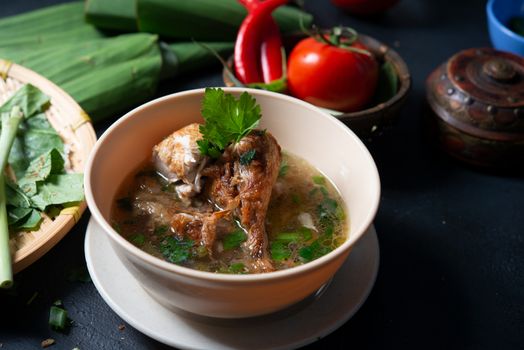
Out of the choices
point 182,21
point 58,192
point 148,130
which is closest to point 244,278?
point 148,130

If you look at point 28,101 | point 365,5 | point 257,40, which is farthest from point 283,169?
point 365,5

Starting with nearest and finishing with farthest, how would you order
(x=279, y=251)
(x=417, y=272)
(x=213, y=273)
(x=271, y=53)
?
(x=213, y=273) < (x=279, y=251) < (x=417, y=272) < (x=271, y=53)

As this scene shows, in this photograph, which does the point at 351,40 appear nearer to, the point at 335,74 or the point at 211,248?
the point at 335,74

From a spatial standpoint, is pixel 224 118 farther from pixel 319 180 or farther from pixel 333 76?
pixel 333 76

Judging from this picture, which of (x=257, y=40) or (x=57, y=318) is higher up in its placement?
(x=257, y=40)

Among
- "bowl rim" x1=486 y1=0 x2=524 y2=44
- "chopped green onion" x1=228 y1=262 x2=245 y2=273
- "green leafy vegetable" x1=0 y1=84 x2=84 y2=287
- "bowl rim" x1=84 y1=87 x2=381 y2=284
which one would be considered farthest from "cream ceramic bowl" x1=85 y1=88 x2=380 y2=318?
"bowl rim" x1=486 y1=0 x2=524 y2=44

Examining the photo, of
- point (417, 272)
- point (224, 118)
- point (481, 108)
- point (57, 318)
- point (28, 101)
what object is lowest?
point (417, 272)

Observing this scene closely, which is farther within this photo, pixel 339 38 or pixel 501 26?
pixel 501 26

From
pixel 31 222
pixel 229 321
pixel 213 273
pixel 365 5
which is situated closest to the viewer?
pixel 213 273
